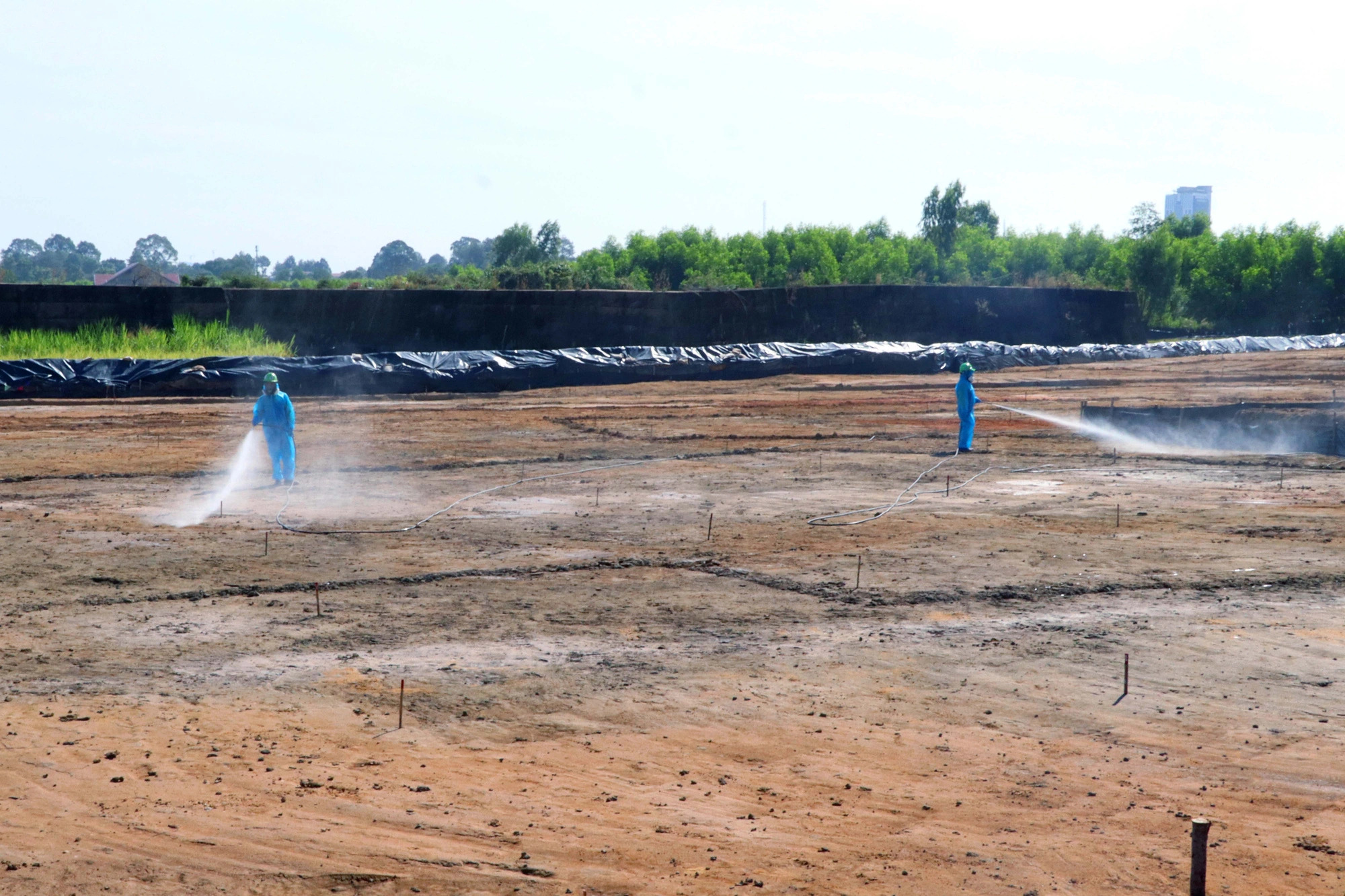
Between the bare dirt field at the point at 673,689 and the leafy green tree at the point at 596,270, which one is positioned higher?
the leafy green tree at the point at 596,270

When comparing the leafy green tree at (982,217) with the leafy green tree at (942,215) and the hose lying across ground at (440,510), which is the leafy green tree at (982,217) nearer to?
the leafy green tree at (942,215)

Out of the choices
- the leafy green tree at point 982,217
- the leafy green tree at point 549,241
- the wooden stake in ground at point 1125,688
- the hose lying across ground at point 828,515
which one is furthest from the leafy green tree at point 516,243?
the wooden stake in ground at point 1125,688

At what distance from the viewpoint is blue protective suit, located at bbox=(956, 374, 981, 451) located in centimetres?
1761

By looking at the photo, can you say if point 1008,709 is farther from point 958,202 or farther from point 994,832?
point 958,202

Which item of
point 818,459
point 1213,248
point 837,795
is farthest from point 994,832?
point 1213,248

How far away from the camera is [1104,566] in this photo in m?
10.1

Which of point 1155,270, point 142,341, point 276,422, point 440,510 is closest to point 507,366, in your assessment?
point 142,341

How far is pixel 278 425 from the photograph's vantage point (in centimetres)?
1460

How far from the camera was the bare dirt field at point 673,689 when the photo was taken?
4.79 meters

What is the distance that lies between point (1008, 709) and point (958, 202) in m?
76.0

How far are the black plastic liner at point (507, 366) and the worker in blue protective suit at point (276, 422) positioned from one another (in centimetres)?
1304

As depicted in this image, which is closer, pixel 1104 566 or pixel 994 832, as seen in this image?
pixel 994 832

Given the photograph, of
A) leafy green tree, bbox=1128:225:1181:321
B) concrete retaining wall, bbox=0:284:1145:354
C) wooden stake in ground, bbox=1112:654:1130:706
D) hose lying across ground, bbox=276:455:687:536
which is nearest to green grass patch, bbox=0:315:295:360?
concrete retaining wall, bbox=0:284:1145:354

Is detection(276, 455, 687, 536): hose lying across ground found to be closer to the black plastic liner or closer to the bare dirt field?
the bare dirt field
